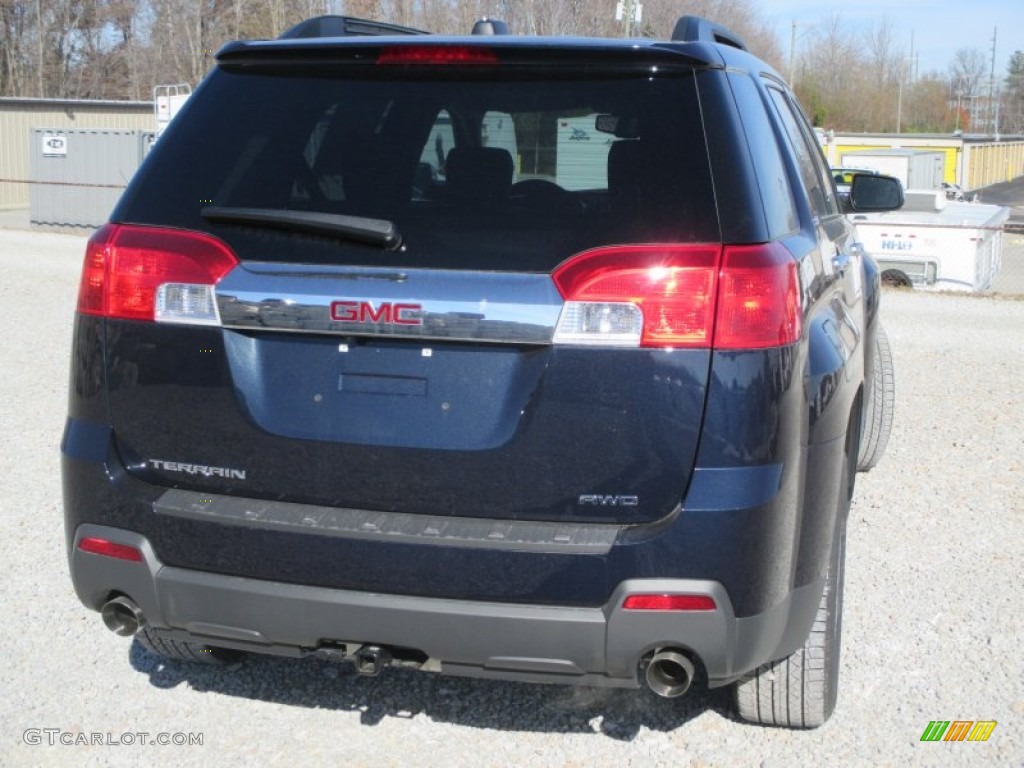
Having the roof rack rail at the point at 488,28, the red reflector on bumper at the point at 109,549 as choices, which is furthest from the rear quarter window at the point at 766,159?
the red reflector on bumper at the point at 109,549

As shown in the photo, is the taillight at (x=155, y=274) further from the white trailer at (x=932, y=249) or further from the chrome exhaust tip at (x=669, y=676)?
the white trailer at (x=932, y=249)

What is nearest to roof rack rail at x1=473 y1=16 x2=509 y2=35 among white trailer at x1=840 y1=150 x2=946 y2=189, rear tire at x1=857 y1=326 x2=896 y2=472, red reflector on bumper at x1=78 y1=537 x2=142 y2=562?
red reflector on bumper at x1=78 y1=537 x2=142 y2=562

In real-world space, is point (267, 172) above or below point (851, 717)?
above

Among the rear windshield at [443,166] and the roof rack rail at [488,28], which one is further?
the roof rack rail at [488,28]

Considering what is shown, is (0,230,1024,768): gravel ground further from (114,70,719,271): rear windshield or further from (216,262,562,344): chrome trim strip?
(114,70,719,271): rear windshield

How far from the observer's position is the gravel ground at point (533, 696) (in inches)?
139

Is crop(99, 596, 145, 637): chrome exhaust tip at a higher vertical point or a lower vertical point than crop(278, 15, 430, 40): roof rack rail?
lower

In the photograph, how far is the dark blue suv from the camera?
2.79m

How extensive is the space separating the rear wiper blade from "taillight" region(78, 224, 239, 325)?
8 centimetres

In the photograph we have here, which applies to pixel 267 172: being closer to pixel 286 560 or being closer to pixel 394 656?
pixel 286 560

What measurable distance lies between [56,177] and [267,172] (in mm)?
27426

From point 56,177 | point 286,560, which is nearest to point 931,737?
point 286,560

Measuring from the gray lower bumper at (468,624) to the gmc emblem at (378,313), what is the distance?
0.64 meters

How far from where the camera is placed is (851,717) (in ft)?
12.3
